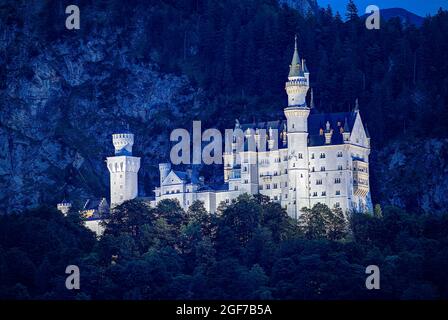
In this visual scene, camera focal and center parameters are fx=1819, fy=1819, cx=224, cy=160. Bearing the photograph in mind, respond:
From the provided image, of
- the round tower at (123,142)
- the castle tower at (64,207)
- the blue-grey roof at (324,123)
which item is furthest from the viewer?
the castle tower at (64,207)

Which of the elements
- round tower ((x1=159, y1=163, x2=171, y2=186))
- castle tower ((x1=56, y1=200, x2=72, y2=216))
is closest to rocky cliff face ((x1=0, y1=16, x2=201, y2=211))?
castle tower ((x1=56, y1=200, x2=72, y2=216))

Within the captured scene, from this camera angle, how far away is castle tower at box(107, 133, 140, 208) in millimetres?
148500

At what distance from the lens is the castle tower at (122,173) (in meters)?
148

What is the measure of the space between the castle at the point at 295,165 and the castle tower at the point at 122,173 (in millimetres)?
653

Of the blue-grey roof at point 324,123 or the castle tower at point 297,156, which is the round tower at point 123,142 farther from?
the castle tower at point 297,156

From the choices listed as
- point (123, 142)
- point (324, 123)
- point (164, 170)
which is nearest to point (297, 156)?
point (324, 123)

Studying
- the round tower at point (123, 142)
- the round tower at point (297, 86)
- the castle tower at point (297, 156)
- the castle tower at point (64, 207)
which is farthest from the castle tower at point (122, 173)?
the round tower at point (297, 86)

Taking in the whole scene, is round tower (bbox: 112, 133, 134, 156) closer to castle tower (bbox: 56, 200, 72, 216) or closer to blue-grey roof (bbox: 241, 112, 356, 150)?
castle tower (bbox: 56, 200, 72, 216)

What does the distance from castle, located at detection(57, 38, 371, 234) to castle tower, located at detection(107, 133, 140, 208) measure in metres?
0.65

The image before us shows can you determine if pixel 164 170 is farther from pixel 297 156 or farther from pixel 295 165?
pixel 297 156

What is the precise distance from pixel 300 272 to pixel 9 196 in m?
38.3

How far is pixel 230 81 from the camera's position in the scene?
527 ft
